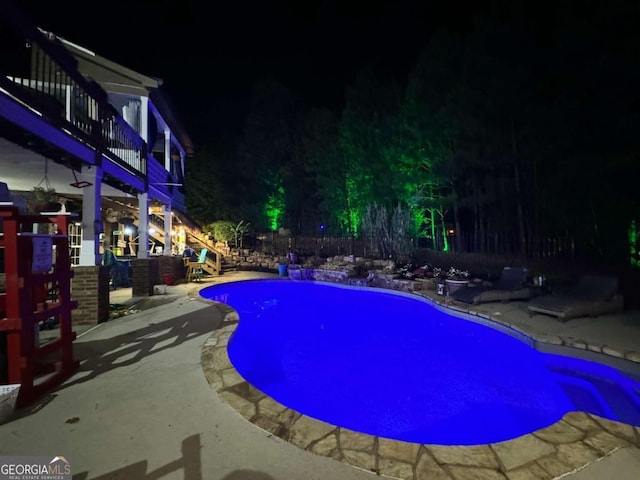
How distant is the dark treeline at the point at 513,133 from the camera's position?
704 cm

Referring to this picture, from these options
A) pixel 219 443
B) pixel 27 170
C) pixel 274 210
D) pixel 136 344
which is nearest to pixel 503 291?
pixel 219 443

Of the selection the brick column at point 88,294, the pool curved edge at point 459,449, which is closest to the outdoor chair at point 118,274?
the brick column at point 88,294

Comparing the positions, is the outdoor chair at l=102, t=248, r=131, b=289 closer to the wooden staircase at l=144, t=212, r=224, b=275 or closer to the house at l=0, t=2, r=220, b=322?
the house at l=0, t=2, r=220, b=322

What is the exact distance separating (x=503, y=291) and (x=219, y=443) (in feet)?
23.5

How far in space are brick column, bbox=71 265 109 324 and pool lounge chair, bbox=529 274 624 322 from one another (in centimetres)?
808

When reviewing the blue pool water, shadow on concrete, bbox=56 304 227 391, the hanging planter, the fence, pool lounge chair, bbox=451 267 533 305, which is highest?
the hanging planter

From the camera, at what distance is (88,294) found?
5.62m

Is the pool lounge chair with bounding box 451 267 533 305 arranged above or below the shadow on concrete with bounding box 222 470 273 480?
above

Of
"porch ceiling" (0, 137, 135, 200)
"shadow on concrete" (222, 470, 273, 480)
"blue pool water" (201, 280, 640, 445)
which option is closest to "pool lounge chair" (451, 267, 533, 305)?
"blue pool water" (201, 280, 640, 445)

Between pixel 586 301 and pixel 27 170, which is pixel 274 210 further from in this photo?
pixel 586 301

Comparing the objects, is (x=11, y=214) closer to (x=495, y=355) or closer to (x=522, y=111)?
(x=495, y=355)

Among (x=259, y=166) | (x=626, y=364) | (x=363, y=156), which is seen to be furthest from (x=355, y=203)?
(x=626, y=364)

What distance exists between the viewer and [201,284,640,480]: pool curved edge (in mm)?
2094

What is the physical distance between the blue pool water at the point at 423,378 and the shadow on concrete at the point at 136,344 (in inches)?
29.3
